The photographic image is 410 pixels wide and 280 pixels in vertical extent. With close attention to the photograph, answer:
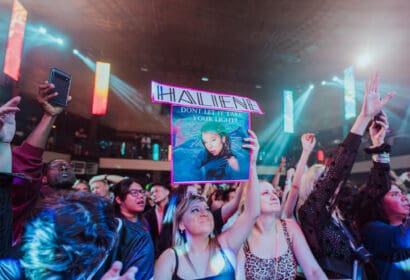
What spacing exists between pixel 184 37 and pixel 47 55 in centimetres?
571

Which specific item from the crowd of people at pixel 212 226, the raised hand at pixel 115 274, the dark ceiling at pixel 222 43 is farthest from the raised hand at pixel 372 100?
the dark ceiling at pixel 222 43

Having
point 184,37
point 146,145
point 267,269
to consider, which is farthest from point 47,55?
point 267,269

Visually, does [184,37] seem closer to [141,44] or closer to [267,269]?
[141,44]

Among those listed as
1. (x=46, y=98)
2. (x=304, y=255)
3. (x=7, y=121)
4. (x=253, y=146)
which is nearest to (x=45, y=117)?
(x=46, y=98)

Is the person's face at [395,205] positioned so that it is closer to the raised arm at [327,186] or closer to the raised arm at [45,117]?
the raised arm at [327,186]

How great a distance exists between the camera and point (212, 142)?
2.03m

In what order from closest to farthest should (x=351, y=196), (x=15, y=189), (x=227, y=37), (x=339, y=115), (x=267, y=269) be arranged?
(x=15, y=189) → (x=267, y=269) → (x=351, y=196) → (x=227, y=37) → (x=339, y=115)

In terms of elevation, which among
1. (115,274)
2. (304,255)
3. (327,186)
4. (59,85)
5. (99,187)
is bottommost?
(304,255)

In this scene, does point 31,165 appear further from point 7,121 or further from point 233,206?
point 233,206

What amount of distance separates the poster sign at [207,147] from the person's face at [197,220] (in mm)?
201

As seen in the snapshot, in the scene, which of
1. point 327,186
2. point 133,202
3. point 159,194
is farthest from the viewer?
point 159,194

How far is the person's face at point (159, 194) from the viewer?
3.93m

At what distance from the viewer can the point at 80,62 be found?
Result: 11.9 m

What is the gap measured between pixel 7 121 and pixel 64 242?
2.59 ft
